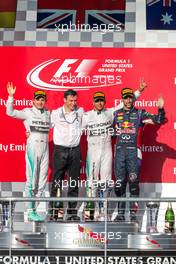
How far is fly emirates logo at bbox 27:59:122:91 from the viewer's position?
1048 cm

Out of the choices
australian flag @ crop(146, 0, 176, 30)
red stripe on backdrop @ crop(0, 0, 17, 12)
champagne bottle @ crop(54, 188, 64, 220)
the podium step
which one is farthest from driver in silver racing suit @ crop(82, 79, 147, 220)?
red stripe on backdrop @ crop(0, 0, 17, 12)

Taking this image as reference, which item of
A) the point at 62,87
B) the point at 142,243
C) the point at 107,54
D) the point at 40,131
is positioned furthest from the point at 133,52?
the point at 142,243

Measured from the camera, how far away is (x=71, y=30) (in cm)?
1052

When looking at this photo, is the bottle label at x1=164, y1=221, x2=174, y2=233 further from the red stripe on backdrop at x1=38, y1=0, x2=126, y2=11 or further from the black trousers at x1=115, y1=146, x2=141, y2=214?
the red stripe on backdrop at x1=38, y1=0, x2=126, y2=11

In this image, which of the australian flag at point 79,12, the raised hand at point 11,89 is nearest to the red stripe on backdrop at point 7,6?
the australian flag at point 79,12

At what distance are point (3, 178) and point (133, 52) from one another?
2.31m

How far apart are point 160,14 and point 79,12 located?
1043mm

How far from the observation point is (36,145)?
9734mm

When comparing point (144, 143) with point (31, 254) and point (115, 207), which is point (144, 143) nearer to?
point (115, 207)

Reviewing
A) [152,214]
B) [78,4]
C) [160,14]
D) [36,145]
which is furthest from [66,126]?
[160,14]

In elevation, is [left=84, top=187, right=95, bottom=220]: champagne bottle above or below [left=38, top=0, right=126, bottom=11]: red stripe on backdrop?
below

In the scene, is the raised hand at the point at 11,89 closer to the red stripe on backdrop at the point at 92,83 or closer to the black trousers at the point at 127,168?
the red stripe on backdrop at the point at 92,83

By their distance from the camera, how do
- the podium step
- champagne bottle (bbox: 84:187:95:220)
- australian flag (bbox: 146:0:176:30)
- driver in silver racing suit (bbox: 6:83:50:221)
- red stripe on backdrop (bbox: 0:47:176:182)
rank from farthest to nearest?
australian flag (bbox: 146:0:176:30) < red stripe on backdrop (bbox: 0:47:176:182) < driver in silver racing suit (bbox: 6:83:50:221) < champagne bottle (bbox: 84:187:95:220) < the podium step

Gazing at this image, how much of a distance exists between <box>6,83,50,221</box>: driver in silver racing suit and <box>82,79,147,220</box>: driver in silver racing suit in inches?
19.9
